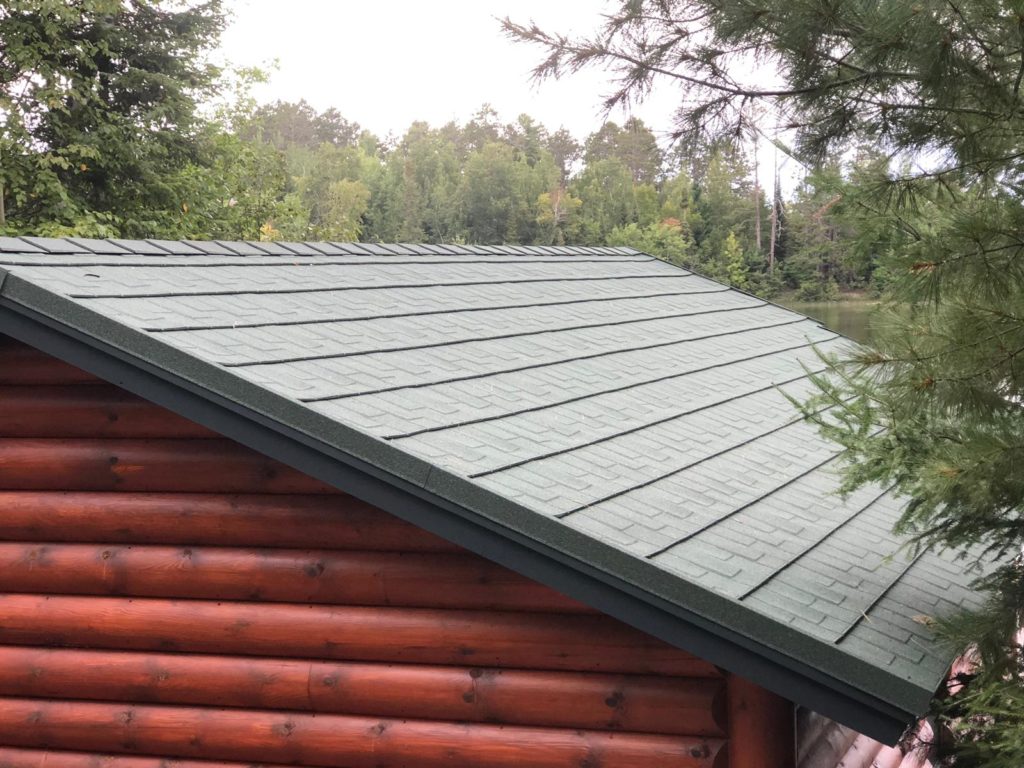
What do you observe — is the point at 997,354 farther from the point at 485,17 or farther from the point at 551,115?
the point at 551,115

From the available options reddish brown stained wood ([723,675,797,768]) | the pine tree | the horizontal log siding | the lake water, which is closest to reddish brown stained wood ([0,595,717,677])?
the horizontal log siding

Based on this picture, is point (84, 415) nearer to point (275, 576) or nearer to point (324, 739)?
point (275, 576)

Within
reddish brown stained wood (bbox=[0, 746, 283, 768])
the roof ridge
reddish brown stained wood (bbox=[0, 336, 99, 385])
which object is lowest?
reddish brown stained wood (bbox=[0, 746, 283, 768])

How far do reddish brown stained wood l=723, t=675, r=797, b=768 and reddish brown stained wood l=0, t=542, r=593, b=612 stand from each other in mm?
653

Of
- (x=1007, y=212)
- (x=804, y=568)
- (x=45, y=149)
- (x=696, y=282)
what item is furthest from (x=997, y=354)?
(x=45, y=149)

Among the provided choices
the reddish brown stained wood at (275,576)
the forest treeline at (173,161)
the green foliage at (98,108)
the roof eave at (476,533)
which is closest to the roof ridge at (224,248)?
the roof eave at (476,533)

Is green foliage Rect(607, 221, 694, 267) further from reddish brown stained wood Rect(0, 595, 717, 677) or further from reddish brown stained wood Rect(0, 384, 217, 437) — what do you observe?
reddish brown stained wood Rect(0, 595, 717, 677)

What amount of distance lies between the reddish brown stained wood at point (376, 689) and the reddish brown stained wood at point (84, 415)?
942 mm

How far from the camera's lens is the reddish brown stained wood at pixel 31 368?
461 centimetres

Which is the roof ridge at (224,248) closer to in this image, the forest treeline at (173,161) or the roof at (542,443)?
the roof at (542,443)

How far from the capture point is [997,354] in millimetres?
3332

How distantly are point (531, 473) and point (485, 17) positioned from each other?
→ 74.1 inches

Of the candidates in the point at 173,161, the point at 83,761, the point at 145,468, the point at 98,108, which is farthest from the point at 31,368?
the point at 173,161

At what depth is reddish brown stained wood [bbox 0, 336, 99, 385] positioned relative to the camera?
4613 mm
